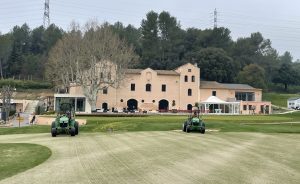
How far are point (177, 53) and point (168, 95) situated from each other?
3594 centimetres

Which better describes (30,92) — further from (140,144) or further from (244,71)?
(140,144)

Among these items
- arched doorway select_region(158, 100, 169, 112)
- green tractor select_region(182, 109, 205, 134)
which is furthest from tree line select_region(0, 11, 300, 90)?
green tractor select_region(182, 109, 205, 134)

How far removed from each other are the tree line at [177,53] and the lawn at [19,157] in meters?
91.4

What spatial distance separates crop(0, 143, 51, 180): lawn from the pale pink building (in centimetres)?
6509

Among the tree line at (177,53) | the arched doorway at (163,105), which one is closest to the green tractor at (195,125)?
the arched doorway at (163,105)

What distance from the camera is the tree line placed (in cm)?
11425

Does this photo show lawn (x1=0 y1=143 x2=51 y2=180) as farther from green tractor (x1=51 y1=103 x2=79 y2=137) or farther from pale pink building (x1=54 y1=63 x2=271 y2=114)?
pale pink building (x1=54 y1=63 x2=271 y2=114)

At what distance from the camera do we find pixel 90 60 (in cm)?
7531

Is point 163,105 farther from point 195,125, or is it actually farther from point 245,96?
point 195,125

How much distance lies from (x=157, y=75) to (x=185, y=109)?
8.76m

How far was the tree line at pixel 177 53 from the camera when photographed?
114 meters

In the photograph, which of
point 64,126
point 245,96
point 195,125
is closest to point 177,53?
point 245,96

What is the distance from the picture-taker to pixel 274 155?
18.2m

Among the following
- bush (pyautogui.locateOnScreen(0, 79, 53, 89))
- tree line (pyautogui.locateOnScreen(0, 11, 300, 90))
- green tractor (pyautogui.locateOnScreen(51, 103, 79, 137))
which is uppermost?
tree line (pyautogui.locateOnScreen(0, 11, 300, 90))
